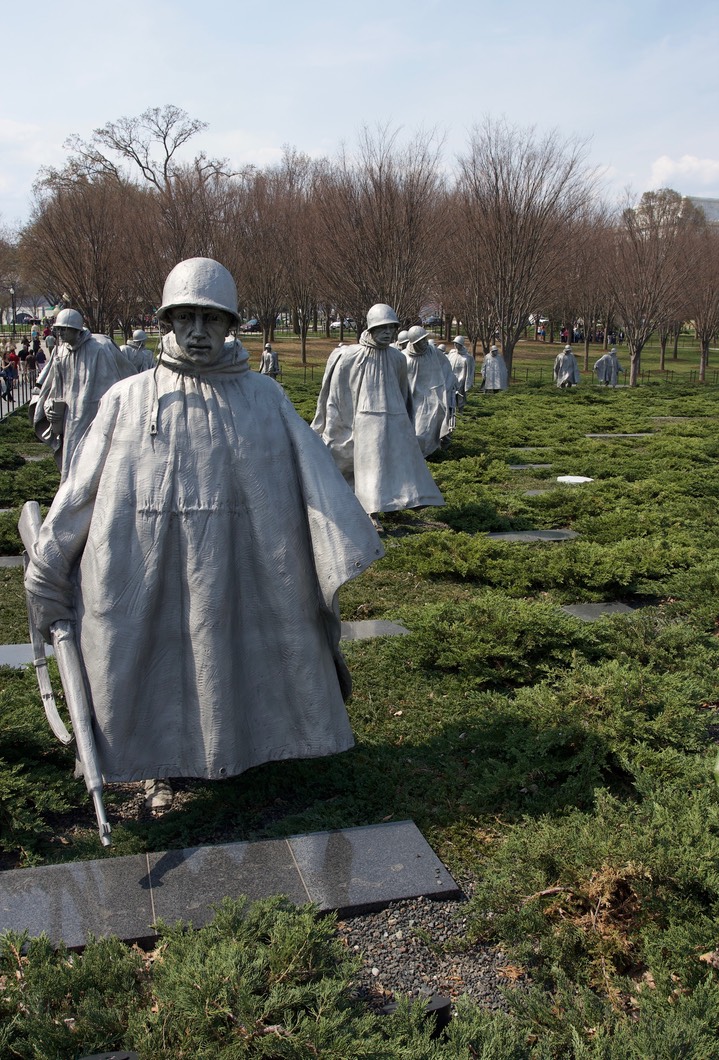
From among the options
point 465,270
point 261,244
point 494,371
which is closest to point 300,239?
point 261,244

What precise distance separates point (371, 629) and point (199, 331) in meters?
3.37

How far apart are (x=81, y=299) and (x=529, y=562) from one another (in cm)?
2643

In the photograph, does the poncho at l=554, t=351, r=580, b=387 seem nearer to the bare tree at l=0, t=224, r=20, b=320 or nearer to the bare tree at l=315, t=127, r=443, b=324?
the bare tree at l=315, t=127, r=443, b=324

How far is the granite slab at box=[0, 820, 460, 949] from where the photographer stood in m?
3.23

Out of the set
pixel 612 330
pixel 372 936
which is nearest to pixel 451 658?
pixel 372 936

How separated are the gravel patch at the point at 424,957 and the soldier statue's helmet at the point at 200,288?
2.22m

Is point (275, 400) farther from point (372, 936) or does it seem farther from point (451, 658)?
point (451, 658)

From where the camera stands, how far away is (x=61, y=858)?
3736 millimetres

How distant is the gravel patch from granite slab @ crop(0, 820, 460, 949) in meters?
0.07

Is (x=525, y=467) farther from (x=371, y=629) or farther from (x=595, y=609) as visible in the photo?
(x=371, y=629)

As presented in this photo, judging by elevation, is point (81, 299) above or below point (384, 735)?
above

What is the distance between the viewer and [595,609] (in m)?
7.27

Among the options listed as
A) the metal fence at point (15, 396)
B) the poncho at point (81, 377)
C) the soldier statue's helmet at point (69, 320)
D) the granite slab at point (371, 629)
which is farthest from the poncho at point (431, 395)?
the metal fence at point (15, 396)

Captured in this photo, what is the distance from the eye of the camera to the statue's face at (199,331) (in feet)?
11.8
